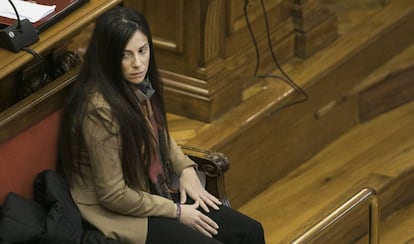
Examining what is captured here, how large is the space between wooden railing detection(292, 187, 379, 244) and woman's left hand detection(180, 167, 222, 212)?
145mm

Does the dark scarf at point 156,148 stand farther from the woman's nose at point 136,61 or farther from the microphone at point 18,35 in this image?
the microphone at point 18,35

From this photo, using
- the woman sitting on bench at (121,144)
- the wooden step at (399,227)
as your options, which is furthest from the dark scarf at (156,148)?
the wooden step at (399,227)

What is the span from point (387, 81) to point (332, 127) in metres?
0.19

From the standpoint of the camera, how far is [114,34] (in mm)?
1629

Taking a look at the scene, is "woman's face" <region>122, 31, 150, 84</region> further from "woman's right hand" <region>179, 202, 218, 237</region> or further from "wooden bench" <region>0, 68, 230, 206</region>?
"woman's right hand" <region>179, 202, 218, 237</region>

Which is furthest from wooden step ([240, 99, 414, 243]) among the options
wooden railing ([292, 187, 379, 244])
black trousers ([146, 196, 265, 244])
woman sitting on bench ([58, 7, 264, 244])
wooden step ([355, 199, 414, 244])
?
woman sitting on bench ([58, 7, 264, 244])

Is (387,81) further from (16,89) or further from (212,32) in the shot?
(16,89)

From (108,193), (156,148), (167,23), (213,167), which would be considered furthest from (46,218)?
(167,23)

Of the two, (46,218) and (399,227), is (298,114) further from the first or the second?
(46,218)

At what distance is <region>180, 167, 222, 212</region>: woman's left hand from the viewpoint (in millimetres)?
1781

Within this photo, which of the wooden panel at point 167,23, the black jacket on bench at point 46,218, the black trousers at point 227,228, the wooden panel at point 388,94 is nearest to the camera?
the black jacket on bench at point 46,218

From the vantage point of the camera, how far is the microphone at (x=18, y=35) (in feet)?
5.18

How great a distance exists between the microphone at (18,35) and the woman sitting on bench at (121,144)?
88mm

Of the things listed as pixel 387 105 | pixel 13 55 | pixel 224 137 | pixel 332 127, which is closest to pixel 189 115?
pixel 224 137
